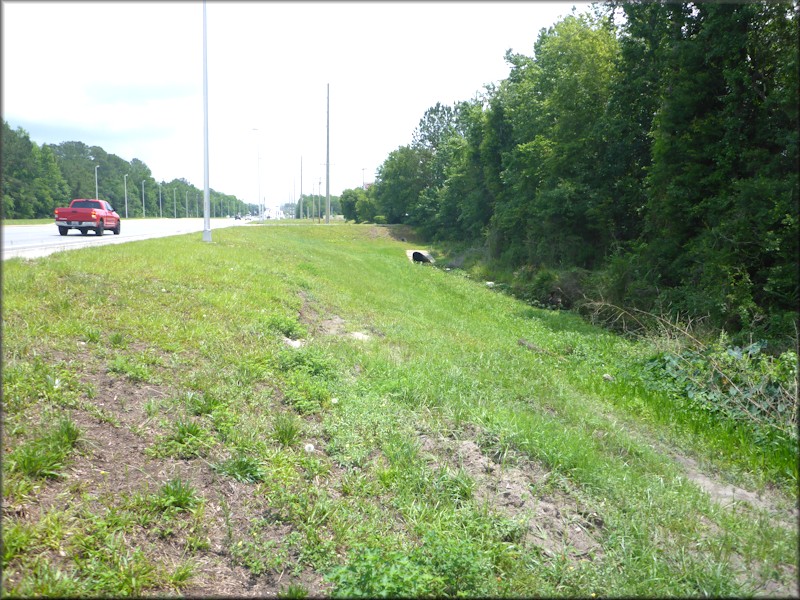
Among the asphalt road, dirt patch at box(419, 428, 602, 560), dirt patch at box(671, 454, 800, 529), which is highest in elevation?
the asphalt road

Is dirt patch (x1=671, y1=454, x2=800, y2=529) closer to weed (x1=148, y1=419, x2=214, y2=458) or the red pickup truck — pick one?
weed (x1=148, y1=419, x2=214, y2=458)

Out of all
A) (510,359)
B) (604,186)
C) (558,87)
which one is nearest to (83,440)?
(510,359)

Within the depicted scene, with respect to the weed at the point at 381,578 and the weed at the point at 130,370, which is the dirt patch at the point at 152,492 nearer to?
the weed at the point at 381,578

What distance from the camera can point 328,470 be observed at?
523 cm

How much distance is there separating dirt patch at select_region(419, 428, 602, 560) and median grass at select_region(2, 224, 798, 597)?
2 cm

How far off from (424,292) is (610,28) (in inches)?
577

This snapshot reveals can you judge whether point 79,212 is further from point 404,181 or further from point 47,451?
point 404,181

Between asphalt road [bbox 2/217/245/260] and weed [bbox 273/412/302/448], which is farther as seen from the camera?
weed [bbox 273/412/302/448]

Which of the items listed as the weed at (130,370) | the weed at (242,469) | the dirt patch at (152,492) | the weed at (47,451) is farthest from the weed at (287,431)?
the weed at (47,451)

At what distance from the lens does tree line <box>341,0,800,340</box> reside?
989 centimetres

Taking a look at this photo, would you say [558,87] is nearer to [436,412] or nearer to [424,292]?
[424,292]

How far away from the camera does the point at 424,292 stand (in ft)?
74.8

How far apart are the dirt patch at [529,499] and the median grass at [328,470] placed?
0.07 ft

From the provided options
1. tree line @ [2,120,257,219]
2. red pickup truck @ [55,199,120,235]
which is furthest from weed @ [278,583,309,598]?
red pickup truck @ [55,199,120,235]
